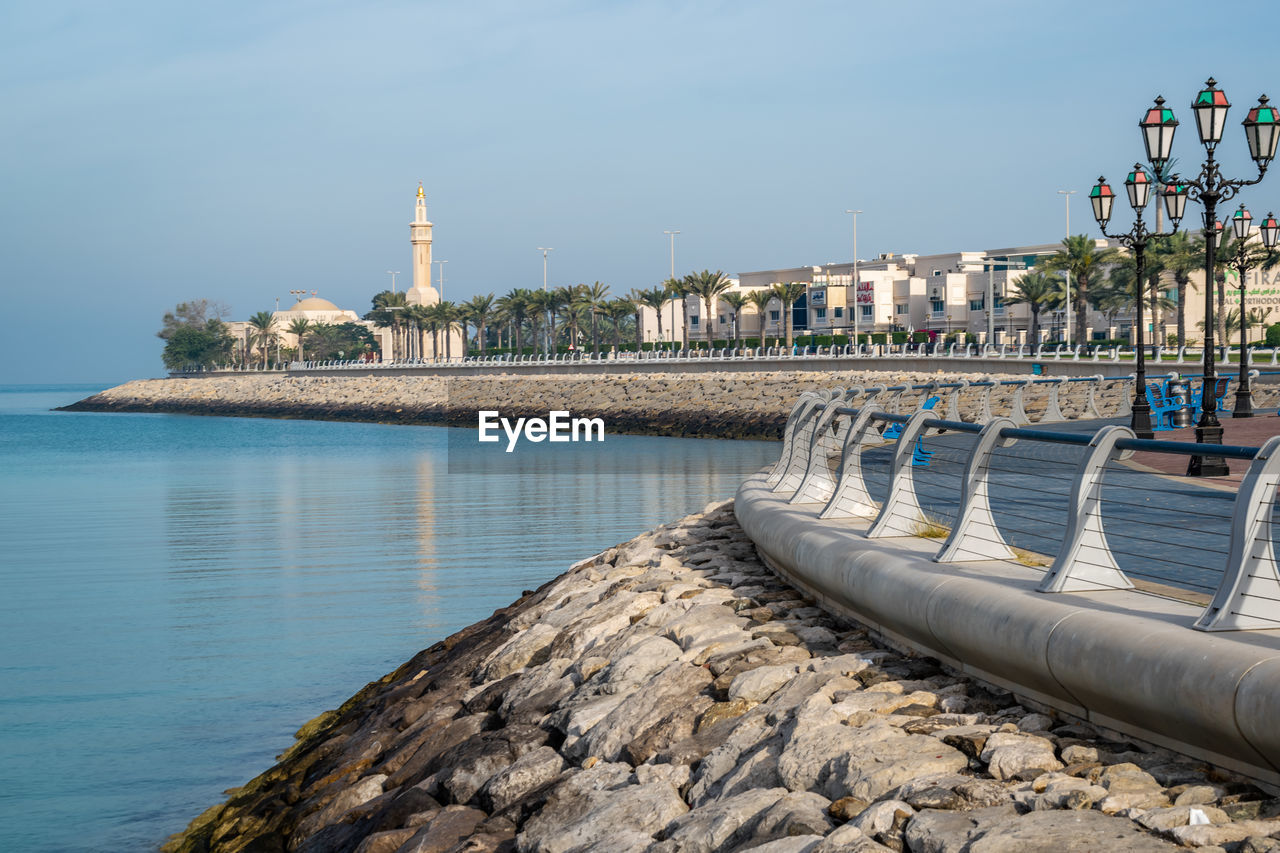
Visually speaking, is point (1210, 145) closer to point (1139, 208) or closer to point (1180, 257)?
point (1139, 208)

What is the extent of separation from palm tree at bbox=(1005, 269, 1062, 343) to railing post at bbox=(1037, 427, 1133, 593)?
261ft

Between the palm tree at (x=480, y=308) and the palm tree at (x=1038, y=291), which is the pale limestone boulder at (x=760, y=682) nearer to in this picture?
the palm tree at (x=1038, y=291)

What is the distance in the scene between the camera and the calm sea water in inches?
431

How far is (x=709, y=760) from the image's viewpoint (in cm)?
655

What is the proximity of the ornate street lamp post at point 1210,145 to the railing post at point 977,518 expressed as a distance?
711cm

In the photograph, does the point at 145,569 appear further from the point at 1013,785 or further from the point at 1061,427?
the point at 1013,785

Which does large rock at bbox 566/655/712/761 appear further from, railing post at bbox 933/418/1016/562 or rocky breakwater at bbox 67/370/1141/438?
rocky breakwater at bbox 67/370/1141/438

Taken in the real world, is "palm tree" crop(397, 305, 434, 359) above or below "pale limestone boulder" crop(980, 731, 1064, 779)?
above

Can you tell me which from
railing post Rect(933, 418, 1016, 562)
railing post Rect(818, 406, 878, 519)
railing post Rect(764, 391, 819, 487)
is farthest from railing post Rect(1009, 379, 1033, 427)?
railing post Rect(933, 418, 1016, 562)

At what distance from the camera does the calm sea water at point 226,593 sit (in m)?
11.0

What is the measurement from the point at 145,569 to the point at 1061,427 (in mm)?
17696

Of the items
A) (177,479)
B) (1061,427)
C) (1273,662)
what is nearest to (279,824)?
(1273,662)

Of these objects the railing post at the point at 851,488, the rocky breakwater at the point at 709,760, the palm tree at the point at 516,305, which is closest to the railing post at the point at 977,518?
the rocky breakwater at the point at 709,760

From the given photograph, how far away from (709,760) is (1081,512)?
2325 mm
